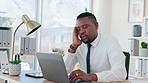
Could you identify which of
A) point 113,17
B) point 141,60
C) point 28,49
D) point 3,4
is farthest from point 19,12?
point 141,60

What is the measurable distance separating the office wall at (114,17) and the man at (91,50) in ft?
8.81

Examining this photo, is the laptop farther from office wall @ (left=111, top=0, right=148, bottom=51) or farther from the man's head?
office wall @ (left=111, top=0, right=148, bottom=51)

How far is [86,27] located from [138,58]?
2.19 meters

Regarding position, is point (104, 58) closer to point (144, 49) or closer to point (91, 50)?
point (91, 50)

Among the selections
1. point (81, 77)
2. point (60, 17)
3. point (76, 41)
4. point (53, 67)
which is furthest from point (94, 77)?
point (60, 17)

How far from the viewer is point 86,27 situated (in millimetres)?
1929

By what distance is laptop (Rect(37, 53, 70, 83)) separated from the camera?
1485mm

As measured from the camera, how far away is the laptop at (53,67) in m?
1.49

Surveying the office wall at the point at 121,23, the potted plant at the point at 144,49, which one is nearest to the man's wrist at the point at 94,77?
the potted plant at the point at 144,49

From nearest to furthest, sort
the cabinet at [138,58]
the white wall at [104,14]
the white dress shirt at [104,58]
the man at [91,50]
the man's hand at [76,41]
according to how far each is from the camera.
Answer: the white dress shirt at [104,58] < the man at [91,50] < the man's hand at [76,41] < the cabinet at [138,58] < the white wall at [104,14]

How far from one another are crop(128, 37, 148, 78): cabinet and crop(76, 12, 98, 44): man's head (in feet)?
6.66

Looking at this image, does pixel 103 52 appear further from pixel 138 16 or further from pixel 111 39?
pixel 138 16

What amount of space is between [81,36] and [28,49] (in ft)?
4.02

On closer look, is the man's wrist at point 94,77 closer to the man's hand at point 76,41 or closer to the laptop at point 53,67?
the laptop at point 53,67
